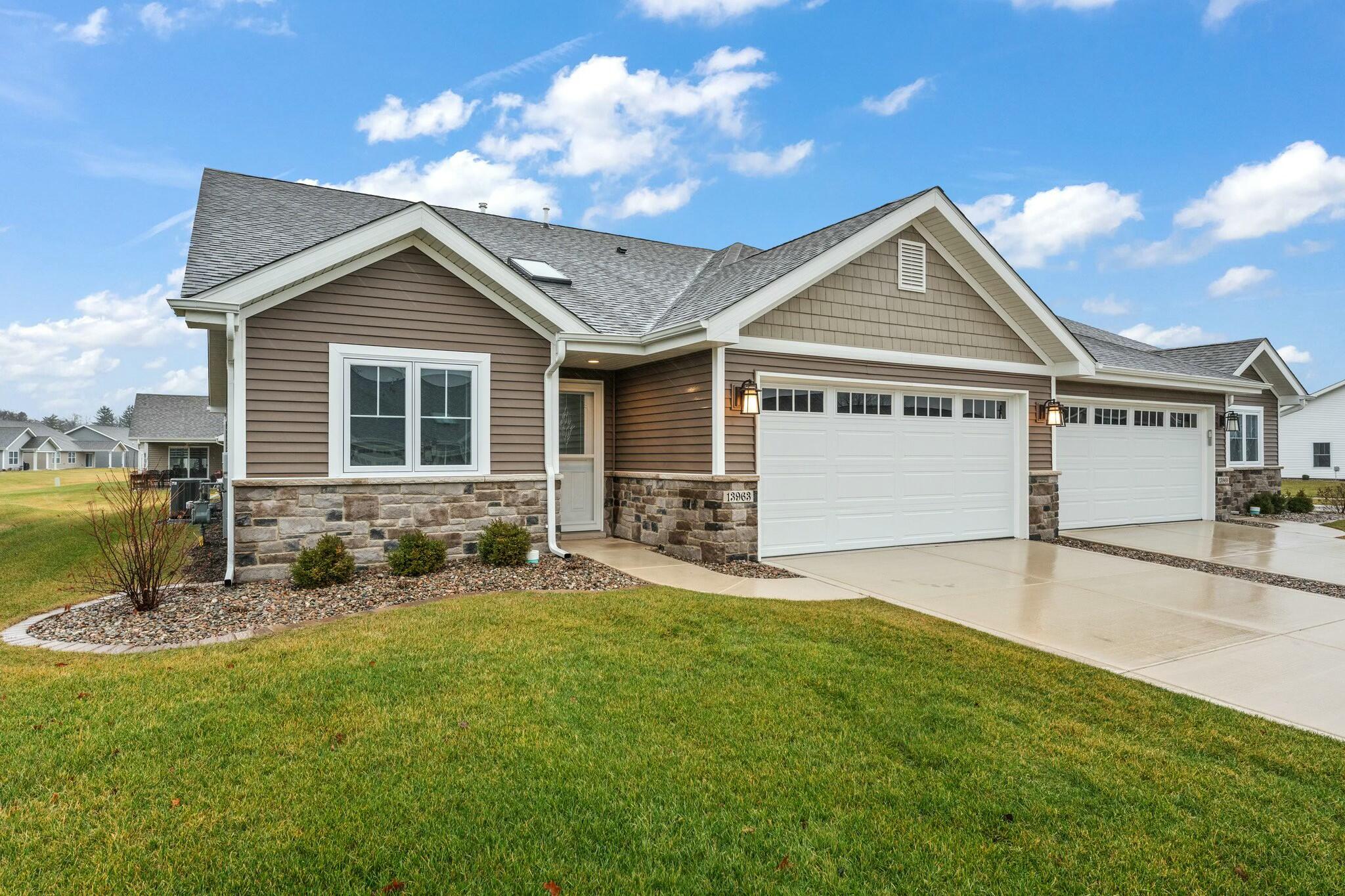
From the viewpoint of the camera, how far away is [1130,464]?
13.3 m

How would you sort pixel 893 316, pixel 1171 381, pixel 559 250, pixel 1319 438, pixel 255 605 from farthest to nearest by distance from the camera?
1. pixel 1319 438
2. pixel 1171 381
3. pixel 559 250
4. pixel 893 316
5. pixel 255 605

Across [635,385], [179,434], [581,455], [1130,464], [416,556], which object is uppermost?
[635,385]

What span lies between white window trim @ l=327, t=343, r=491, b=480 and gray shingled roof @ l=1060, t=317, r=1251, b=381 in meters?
9.99

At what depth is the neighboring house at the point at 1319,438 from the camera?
28.1 meters

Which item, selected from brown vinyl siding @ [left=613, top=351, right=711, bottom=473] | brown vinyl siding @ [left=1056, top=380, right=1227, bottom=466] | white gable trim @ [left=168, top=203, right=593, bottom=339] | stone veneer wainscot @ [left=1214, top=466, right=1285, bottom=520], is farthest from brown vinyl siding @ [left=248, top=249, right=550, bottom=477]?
stone veneer wainscot @ [left=1214, top=466, right=1285, bottom=520]

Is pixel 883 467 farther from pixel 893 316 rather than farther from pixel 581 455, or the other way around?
pixel 581 455

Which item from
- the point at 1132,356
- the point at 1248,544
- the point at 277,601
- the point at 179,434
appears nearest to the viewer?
the point at 277,601

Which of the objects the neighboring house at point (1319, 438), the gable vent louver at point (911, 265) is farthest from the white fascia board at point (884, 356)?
the neighboring house at point (1319, 438)

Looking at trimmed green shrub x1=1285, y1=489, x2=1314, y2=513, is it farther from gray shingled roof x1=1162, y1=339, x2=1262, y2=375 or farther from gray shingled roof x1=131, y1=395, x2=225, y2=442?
gray shingled roof x1=131, y1=395, x2=225, y2=442

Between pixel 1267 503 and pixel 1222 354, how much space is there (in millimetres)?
3617

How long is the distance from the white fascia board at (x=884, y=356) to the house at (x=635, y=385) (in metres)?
0.04

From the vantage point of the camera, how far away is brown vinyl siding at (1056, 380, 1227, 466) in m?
12.4

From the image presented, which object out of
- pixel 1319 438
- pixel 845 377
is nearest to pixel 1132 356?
pixel 845 377

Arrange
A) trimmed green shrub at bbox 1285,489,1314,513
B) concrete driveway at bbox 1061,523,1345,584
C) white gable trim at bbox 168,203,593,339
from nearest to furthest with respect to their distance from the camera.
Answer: white gable trim at bbox 168,203,593,339 < concrete driveway at bbox 1061,523,1345,584 < trimmed green shrub at bbox 1285,489,1314,513
